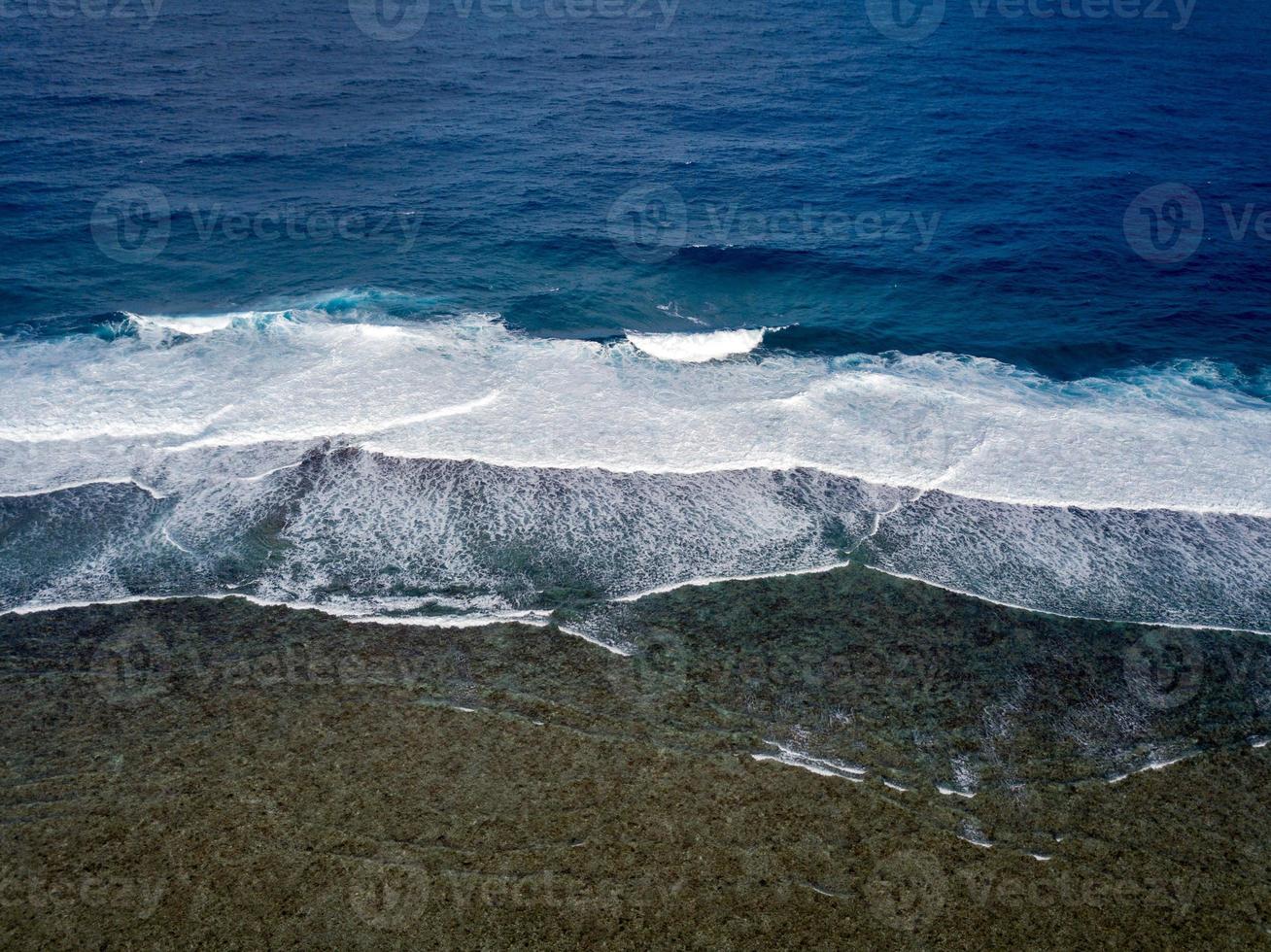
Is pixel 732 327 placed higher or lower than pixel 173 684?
higher

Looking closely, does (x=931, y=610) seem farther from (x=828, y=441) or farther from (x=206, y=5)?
(x=206, y=5)

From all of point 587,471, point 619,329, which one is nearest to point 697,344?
point 619,329

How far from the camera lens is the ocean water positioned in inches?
430

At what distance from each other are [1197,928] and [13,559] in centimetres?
1183

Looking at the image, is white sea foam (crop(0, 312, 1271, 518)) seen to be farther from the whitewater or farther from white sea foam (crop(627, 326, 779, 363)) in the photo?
white sea foam (crop(627, 326, 779, 363))

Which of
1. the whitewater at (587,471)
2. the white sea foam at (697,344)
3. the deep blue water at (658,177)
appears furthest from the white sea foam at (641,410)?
the deep blue water at (658,177)

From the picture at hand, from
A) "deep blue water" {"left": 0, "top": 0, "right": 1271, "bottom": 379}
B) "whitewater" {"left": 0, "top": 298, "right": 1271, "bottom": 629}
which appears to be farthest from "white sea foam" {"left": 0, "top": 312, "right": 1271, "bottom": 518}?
"deep blue water" {"left": 0, "top": 0, "right": 1271, "bottom": 379}

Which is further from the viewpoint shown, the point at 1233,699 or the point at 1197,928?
the point at 1233,699

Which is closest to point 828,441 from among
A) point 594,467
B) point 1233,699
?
point 594,467

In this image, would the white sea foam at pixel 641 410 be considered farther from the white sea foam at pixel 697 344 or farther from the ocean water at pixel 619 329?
the white sea foam at pixel 697 344

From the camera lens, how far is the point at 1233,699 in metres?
9.15

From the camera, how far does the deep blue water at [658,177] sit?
17656 millimetres

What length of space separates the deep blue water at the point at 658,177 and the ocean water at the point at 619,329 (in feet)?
0.47

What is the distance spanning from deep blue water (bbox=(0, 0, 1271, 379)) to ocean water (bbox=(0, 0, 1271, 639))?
14cm
